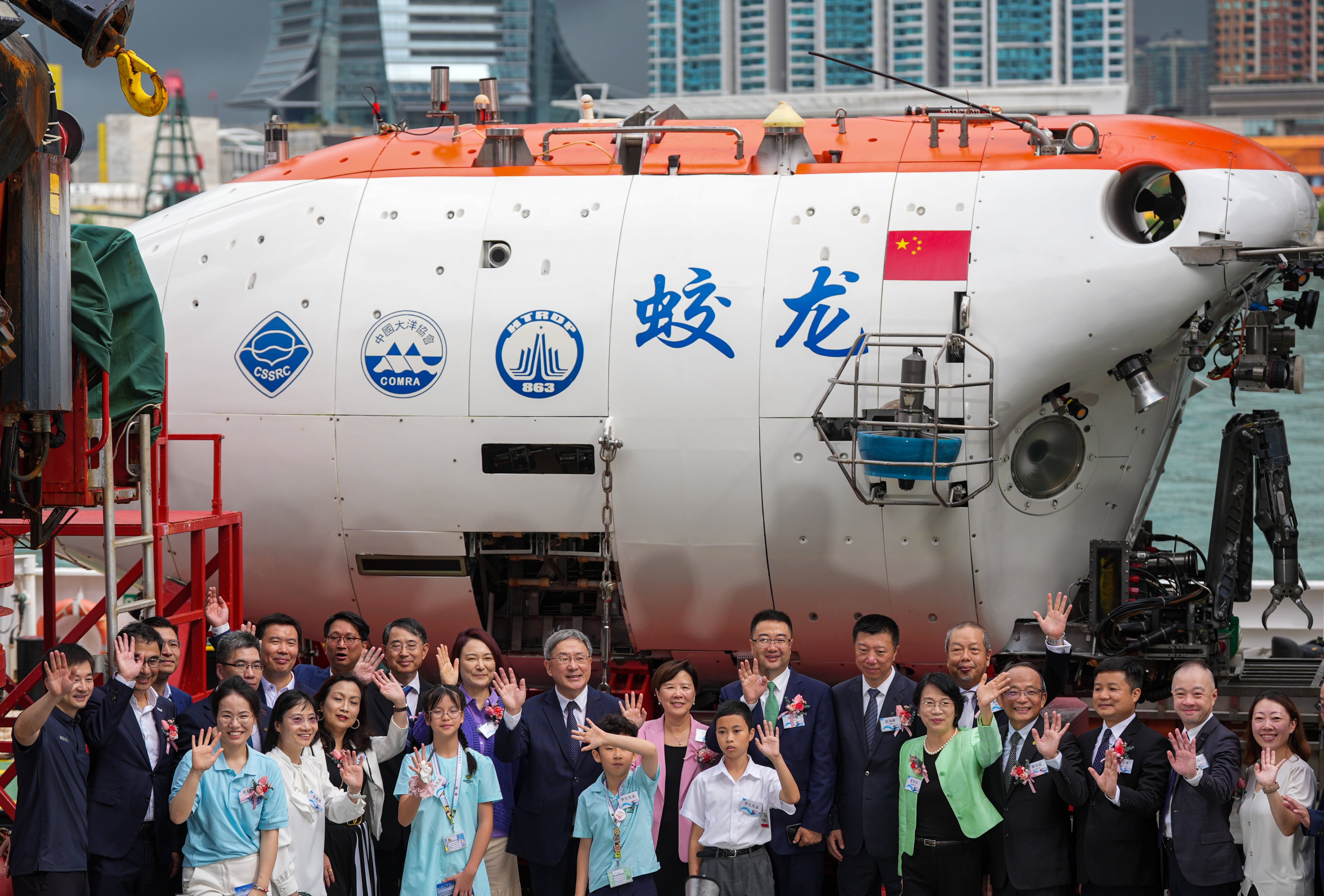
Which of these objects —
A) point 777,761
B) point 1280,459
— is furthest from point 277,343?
point 1280,459

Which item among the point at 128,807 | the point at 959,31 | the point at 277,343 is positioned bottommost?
the point at 128,807

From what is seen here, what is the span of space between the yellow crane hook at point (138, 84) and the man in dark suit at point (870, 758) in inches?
178

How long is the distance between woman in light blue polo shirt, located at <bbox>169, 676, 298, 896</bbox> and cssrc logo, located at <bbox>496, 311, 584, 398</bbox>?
3253 millimetres

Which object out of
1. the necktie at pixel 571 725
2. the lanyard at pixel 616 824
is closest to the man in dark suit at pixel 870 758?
the lanyard at pixel 616 824

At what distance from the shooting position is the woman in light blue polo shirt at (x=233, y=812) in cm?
612

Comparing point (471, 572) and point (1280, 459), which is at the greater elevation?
point (1280, 459)

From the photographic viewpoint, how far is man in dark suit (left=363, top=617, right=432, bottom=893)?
671 centimetres

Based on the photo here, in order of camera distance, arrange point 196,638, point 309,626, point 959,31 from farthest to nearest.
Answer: point 959,31, point 309,626, point 196,638

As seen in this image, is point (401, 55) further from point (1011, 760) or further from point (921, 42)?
point (1011, 760)

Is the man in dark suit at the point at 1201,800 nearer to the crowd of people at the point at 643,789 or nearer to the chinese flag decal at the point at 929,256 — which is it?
the crowd of people at the point at 643,789

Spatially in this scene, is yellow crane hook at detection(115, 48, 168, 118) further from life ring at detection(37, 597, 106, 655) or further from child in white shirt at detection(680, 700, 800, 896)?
life ring at detection(37, 597, 106, 655)

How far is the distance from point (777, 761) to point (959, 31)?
153 meters

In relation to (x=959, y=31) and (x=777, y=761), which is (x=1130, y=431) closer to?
(x=777, y=761)

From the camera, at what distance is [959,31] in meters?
149
